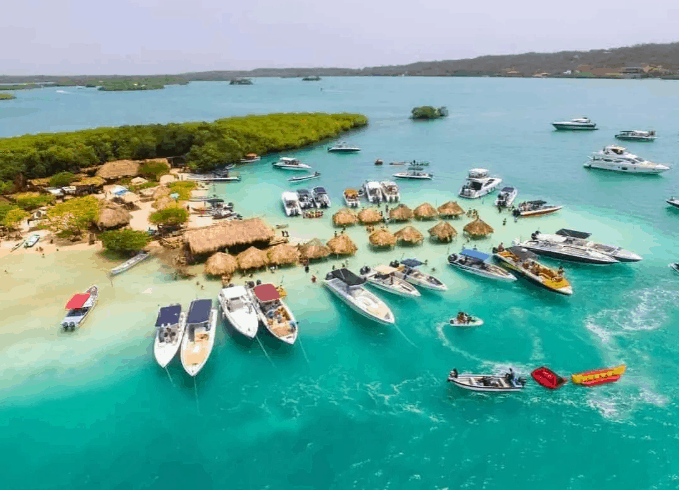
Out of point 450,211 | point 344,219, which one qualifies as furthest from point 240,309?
point 450,211

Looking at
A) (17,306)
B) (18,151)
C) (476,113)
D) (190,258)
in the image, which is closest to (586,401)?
(190,258)

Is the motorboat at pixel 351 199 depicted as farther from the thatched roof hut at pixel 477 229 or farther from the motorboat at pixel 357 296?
the motorboat at pixel 357 296

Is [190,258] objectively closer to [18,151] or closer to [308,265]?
[308,265]

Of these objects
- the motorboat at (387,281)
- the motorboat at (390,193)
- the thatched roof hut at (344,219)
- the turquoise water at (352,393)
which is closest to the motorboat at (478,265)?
the turquoise water at (352,393)

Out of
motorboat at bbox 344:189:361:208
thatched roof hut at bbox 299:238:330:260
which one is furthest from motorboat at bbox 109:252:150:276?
motorboat at bbox 344:189:361:208

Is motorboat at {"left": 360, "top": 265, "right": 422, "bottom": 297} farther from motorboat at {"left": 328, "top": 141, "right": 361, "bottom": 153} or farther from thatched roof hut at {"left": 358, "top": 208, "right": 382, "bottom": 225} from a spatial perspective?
motorboat at {"left": 328, "top": 141, "right": 361, "bottom": 153}
